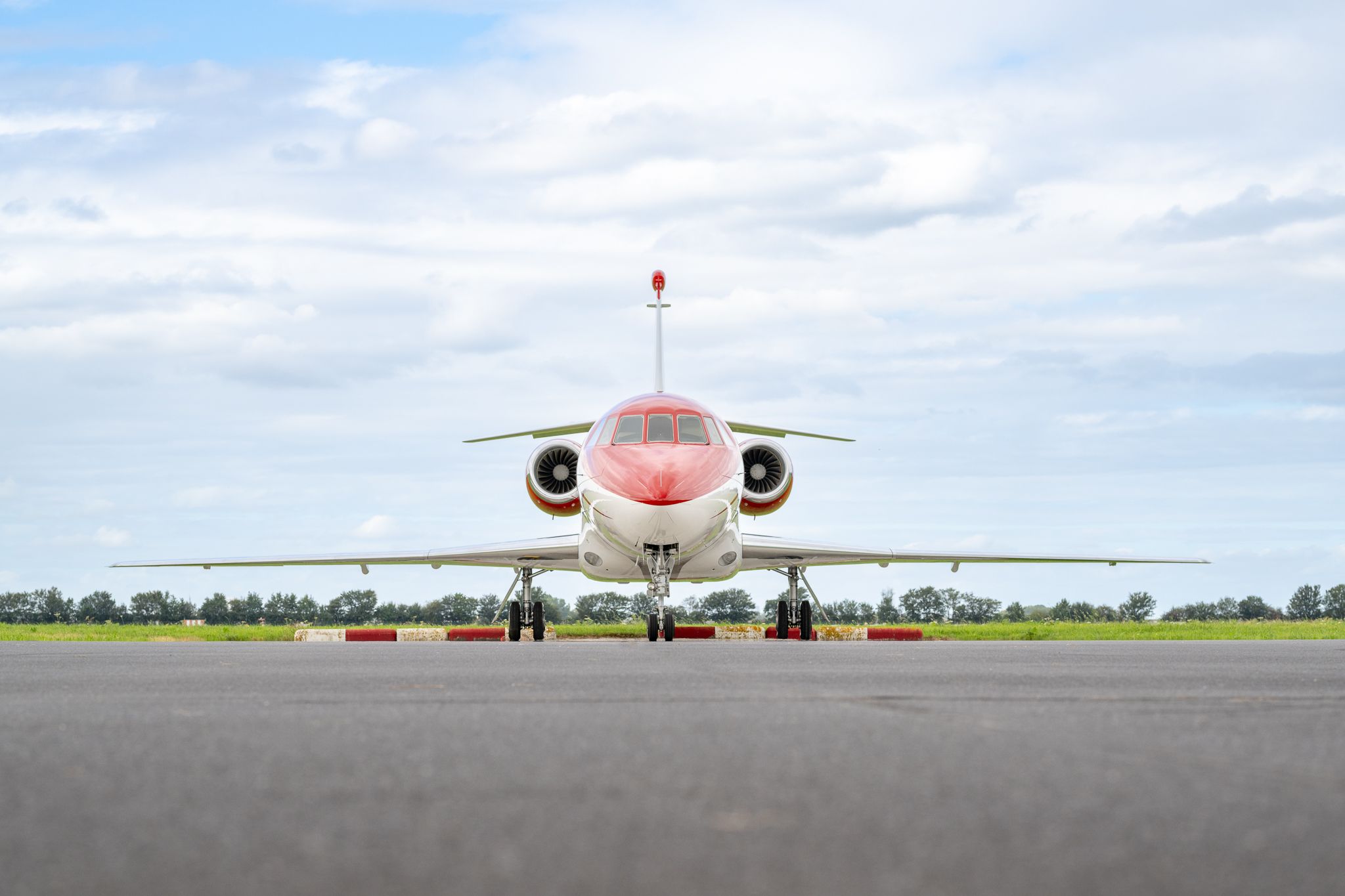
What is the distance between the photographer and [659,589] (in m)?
19.1

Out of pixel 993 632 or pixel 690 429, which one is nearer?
pixel 690 429

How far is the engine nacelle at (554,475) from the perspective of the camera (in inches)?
961

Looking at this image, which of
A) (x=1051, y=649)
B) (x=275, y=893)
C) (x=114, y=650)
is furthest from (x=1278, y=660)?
(x=114, y=650)

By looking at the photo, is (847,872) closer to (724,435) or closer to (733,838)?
(733,838)

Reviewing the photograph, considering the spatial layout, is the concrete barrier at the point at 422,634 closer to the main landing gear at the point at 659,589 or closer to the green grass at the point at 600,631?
the green grass at the point at 600,631

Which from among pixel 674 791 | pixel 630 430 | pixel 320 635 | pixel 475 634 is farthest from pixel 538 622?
pixel 674 791

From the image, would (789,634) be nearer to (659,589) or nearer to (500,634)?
(500,634)

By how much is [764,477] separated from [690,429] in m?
5.14

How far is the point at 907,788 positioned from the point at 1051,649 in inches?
429

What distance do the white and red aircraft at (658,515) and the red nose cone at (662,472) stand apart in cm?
2

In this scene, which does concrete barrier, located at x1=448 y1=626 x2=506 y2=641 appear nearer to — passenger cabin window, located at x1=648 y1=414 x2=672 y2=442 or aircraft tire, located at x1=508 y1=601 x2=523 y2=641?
aircraft tire, located at x1=508 y1=601 x2=523 y2=641

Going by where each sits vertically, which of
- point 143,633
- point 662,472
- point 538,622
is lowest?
point 143,633

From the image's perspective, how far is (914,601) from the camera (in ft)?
163

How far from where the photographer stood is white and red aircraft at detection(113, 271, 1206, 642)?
18781 mm
